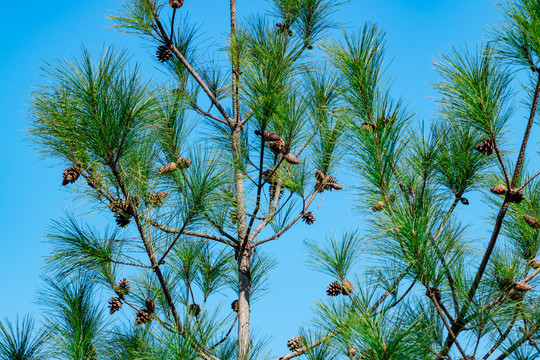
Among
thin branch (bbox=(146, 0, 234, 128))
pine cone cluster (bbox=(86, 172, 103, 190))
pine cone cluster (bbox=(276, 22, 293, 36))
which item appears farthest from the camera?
pine cone cluster (bbox=(276, 22, 293, 36))

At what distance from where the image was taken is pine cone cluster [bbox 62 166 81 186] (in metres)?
1.87

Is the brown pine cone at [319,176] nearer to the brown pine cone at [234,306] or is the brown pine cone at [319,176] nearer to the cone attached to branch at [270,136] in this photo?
the cone attached to branch at [270,136]

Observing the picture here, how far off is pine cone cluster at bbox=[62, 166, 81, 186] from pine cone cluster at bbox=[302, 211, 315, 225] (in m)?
0.90

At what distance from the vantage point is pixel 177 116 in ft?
7.43

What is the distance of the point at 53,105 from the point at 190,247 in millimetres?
835

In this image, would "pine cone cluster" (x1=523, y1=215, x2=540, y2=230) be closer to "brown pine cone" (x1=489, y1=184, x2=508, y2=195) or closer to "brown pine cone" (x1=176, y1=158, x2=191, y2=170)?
"brown pine cone" (x1=489, y1=184, x2=508, y2=195)

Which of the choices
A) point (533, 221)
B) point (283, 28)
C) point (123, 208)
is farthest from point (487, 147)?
point (283, 28)

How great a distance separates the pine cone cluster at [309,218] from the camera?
2372 millimetres

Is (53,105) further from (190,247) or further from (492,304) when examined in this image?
(492,304)

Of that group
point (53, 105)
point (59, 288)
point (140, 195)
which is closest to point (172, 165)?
point (140, 195)

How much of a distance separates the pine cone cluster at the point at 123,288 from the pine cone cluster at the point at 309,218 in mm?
727

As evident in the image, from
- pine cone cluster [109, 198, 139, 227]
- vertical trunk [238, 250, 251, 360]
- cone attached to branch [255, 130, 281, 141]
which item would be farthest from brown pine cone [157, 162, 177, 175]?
vertical trunk [238, 250, 251, 360]

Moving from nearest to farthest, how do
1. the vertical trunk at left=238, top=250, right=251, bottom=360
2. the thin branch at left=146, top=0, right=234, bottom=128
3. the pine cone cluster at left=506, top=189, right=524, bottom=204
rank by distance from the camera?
1. the pine cone cluster at left=506, top=189, right=524, bottom=204
2. the vertical trunk at left=238, top=250, right=251, bottom=360
3. the thin branch at left=146, top=0, right=234, bottom=128

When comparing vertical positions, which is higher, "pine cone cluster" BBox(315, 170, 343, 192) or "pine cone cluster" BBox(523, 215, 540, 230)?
"pine cone cluster" BBox(315, 170, 343, 192)
